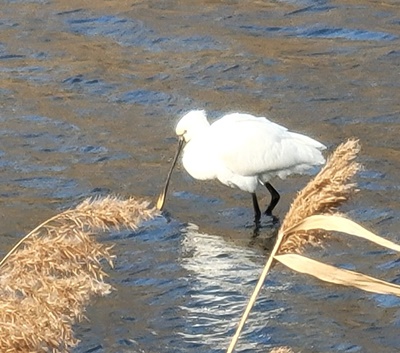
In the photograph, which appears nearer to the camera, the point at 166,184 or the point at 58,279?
the point at 58,279

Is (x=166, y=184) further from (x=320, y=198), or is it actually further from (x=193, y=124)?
(x=320, y=198)

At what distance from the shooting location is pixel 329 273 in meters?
1.89

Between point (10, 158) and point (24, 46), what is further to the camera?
point (24, 46)

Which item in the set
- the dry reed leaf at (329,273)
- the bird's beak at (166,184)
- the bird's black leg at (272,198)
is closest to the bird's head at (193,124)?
the bird's beak at (166,184)

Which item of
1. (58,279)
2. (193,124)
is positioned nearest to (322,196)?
(58,279)

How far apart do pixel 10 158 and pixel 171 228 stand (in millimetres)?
1974

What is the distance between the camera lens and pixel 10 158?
9.02 metres

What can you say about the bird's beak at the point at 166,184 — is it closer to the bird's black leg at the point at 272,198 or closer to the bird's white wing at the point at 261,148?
the bird's white wing at the point at 261,148

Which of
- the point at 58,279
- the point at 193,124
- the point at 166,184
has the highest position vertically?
the point at 58,279

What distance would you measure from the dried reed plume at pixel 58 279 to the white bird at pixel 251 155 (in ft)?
19.2

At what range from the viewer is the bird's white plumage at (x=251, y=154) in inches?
315

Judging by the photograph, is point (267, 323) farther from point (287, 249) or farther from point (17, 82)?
point (17, 82)

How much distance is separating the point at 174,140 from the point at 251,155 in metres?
1.60

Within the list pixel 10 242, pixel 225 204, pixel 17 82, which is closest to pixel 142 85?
pixel 17 82
